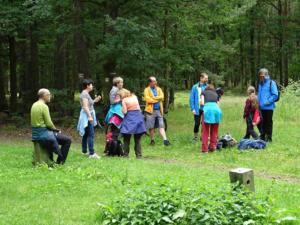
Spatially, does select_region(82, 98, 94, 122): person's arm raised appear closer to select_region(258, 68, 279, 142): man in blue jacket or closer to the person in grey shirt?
the person in grey shirt

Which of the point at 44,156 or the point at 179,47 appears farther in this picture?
the point at 179,47

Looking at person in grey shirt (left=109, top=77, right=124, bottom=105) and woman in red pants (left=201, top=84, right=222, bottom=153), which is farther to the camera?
woman in red pants (left=201, top=84, right=222, bottom=153)

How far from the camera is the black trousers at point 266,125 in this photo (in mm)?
14311

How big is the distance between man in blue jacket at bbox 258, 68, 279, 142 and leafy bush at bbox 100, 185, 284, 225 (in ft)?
27.0

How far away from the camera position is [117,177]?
9156 mm

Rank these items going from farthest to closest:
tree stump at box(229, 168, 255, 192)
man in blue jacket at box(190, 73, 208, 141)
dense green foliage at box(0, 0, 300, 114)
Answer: dense green foliage at box(0, 0, 300, 114) < man in blue jacket at box(190, 73, 208, 141) < tree stump at box(229, 168, 255, 192)

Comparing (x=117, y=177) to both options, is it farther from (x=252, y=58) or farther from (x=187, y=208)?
(x=252, y=58)

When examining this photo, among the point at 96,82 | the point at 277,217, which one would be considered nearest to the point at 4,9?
the point at 96,82

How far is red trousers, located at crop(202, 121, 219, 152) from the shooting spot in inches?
516

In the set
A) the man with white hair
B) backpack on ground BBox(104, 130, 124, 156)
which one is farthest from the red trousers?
the man with white hair

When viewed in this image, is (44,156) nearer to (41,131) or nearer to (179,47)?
(41,131)

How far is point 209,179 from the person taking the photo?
904 cm

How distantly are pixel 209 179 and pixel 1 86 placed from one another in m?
20.1

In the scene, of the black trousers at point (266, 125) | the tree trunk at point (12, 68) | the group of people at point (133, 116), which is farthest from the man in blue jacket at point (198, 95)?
the tree trunk at point (12, 68)
